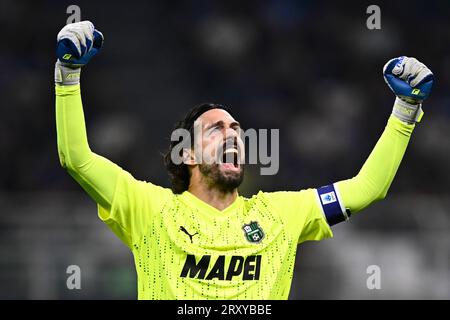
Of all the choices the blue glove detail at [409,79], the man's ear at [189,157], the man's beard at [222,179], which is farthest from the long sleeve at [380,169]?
the man's ear at [189,157]

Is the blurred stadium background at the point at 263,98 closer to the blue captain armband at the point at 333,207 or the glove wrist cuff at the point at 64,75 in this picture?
the blue captain armband at the point at 333,207

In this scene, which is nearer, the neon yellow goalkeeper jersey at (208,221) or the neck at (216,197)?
the neon yellow goalkeeper jersey at (208,221)

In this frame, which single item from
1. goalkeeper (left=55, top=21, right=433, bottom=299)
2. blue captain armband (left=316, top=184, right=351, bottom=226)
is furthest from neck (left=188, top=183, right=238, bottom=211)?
blue captain armband (left=316, top=184, right=351, bottom=226)

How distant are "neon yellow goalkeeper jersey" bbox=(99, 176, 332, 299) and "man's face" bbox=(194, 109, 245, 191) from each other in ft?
0.48

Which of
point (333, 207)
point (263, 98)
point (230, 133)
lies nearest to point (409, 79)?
point (333, 207)

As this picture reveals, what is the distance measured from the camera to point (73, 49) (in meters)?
3.94

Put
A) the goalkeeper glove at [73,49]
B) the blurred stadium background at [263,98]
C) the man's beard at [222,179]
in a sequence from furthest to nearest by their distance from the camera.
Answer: the blurred stadium background at [263,98] < the man's beard at [222,179] < the goalkeeper glove at [73,49]

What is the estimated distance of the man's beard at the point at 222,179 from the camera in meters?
4.49

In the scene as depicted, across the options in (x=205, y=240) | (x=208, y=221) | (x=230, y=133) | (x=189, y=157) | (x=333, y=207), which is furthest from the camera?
(x=189, y=157)

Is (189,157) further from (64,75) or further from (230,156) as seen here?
(64,75)

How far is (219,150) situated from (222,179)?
171 millimetres

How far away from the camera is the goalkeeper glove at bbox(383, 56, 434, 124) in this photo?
173 inches

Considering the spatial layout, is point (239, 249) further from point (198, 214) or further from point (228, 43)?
point (228, 43)

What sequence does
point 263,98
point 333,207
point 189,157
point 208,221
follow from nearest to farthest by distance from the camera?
point 208,221 → point 333,207 → point 189,157 → point 263,98
